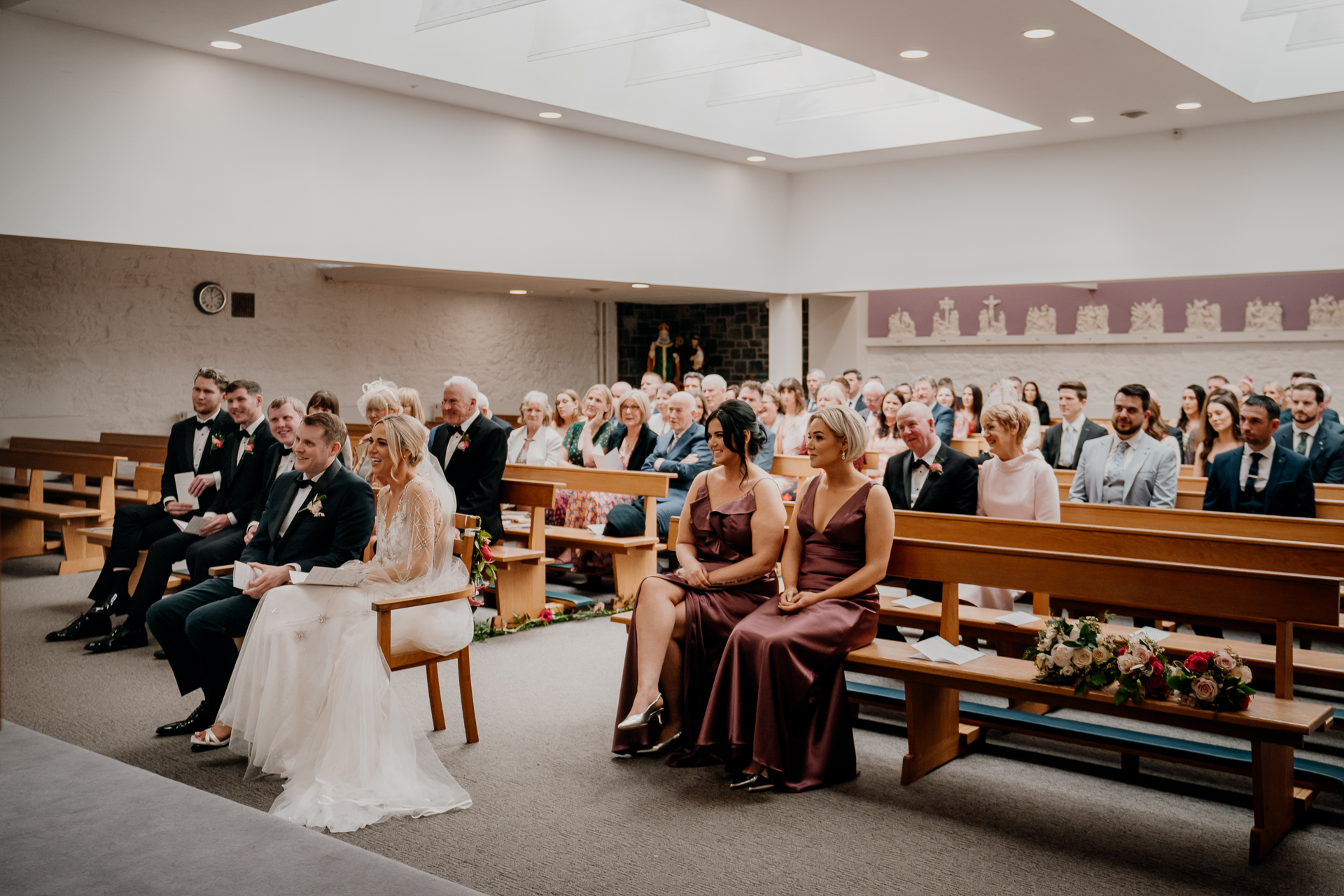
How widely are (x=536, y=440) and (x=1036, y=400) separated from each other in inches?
219

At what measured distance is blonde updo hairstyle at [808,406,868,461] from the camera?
179 inches

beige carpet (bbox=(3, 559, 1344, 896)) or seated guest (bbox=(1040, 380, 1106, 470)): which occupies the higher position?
seated guest (bbox=(1040, 380, 1106, 470))

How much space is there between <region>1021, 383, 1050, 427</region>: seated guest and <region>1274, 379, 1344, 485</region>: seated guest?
3574mm

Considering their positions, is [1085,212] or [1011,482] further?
[1085,212]

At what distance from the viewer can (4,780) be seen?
9.62ft

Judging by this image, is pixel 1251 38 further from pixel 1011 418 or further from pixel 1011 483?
pixel 1011 483

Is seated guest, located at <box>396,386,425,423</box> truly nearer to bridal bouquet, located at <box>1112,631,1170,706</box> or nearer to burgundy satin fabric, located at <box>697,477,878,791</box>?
burgundy satin fabric, located at <box>697,477,878,791</box>

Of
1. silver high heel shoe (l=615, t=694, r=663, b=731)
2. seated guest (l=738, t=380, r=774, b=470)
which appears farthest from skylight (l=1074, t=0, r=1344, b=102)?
silver high heel shoe (l=615, t=694, r=663, b=731)

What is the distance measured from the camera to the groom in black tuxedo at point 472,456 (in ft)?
22.1

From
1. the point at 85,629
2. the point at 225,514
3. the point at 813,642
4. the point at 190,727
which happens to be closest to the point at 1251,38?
the point at 813,642

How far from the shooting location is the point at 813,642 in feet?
13.7

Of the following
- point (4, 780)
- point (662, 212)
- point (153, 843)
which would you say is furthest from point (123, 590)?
point (662, 212)

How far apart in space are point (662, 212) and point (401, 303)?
4.05 m

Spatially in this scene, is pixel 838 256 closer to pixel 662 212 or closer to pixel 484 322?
pixel 662 212
